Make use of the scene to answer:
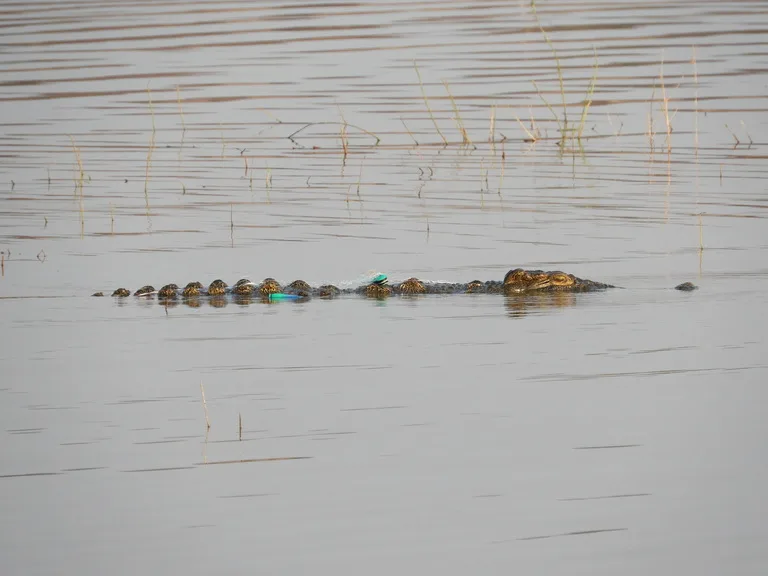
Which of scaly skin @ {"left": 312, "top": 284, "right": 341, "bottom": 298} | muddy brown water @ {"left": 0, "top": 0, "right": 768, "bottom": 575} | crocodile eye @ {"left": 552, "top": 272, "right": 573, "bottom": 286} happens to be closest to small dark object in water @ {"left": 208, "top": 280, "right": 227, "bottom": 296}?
muddy brown water @ {"left": 0, "top": 0, "right": 768, "bottom": 575}

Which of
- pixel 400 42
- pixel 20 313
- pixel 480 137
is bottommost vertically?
pixel 20 313

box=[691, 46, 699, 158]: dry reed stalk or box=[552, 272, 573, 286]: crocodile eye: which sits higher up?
box=[691, 46, 699, 158]: dry reed stalk

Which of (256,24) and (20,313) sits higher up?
(256,24)

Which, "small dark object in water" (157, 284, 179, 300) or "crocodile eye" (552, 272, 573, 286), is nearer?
"small dark object in water" (157, 284, 179, 300)

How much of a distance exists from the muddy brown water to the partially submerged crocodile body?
180 millimetres

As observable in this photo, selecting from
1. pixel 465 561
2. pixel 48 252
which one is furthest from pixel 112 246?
pixel 465 561

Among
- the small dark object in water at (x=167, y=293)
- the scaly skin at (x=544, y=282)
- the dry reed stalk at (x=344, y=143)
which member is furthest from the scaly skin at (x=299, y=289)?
the dry reed stalk at (x=344, y=143)

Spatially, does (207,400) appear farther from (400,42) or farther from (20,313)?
(400,42)

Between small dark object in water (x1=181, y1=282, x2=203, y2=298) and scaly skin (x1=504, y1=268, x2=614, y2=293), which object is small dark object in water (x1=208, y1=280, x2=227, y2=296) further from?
scaly skin (x1=504, y1=268, x2=614, y2=293)

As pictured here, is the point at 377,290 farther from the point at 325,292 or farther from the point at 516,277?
the point at 516,277

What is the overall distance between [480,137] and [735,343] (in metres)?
12.0

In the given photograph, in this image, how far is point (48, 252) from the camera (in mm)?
15336

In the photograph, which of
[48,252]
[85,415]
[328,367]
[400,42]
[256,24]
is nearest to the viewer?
[85,415]

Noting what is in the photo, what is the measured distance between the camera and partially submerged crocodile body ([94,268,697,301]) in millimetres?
12773
